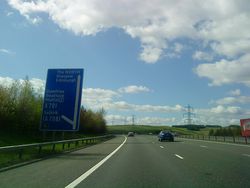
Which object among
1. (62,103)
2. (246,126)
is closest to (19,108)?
(62,103)

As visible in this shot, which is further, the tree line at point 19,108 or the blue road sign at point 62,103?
the tree line at point 19,108

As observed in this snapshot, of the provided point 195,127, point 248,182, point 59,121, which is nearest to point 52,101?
point 59,121

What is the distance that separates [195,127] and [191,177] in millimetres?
178252

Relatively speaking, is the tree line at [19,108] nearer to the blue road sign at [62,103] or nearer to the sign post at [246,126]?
the blue road sign at [62,103]

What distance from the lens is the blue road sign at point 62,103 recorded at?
25297 millimetres

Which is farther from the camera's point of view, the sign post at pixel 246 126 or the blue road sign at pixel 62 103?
the sign post at pixel 246 126

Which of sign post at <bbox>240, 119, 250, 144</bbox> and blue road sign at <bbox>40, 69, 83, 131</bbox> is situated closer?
blue road sign at <bbox>40, 69, 83, 131</bbox>

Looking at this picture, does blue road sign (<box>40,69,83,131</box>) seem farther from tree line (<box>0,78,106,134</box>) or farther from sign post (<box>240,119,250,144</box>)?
sign post (<box>240,119,250,144</box>)

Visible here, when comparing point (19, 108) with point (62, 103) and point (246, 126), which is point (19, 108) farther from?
point (246, 126)

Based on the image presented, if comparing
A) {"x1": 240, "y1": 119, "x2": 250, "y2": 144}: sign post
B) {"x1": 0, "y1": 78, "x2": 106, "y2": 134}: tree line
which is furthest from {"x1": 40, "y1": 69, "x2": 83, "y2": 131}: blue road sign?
{"x1": 240, "y1": 119, "x2": 250, "y2": 144}: sign post

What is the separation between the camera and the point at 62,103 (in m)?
25.5

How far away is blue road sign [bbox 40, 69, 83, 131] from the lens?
83.0ft

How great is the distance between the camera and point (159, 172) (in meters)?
11.6

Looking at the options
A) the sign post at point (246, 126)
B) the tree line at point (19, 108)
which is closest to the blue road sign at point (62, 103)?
the tree line at point (19, 108)
